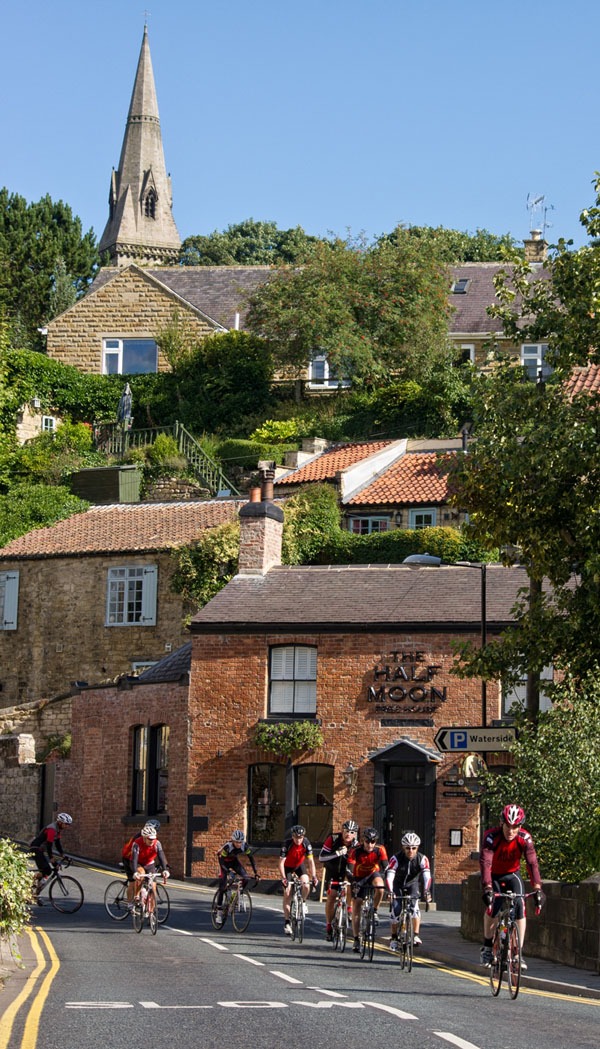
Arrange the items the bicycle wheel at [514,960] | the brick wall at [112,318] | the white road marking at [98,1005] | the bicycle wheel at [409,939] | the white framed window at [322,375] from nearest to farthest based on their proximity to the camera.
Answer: the white road marking at [98,1005], the bicycle wheel at [514,960], the bicycle wheel at [409,939], the white framed window at [322,375], the brick wall at [112,318]

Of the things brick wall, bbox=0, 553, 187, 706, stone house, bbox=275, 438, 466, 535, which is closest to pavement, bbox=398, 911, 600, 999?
brick wall, bbox=0, 553, 187, 706

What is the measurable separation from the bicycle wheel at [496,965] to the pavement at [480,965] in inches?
44.7

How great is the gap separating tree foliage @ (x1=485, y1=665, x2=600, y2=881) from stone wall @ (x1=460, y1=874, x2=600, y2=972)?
1.90 ft

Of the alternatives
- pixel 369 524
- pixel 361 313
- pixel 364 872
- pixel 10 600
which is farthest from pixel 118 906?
pixel 361 313

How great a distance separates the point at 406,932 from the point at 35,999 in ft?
19.4

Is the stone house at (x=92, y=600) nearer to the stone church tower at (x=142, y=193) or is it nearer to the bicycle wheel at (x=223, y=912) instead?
the bicycle wheel at (x=223, y=912)

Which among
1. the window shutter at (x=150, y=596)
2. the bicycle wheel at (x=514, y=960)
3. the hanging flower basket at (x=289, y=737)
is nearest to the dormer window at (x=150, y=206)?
the window shutter at (x=150, y=596)

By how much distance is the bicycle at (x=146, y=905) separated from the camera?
24.3 meters

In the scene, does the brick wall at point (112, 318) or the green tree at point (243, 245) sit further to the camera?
the green tree at point (243, 245)

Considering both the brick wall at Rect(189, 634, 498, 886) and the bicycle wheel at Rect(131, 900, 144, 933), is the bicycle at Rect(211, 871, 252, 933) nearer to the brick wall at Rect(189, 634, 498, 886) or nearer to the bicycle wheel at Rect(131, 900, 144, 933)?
the bicycle wheel at Rect(131, 900, 144, 933)

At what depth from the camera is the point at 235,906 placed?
83.4 feet

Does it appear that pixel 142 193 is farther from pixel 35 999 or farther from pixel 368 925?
pixel 35 999

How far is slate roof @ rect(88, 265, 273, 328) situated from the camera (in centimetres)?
7046

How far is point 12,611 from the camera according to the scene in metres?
49.8
